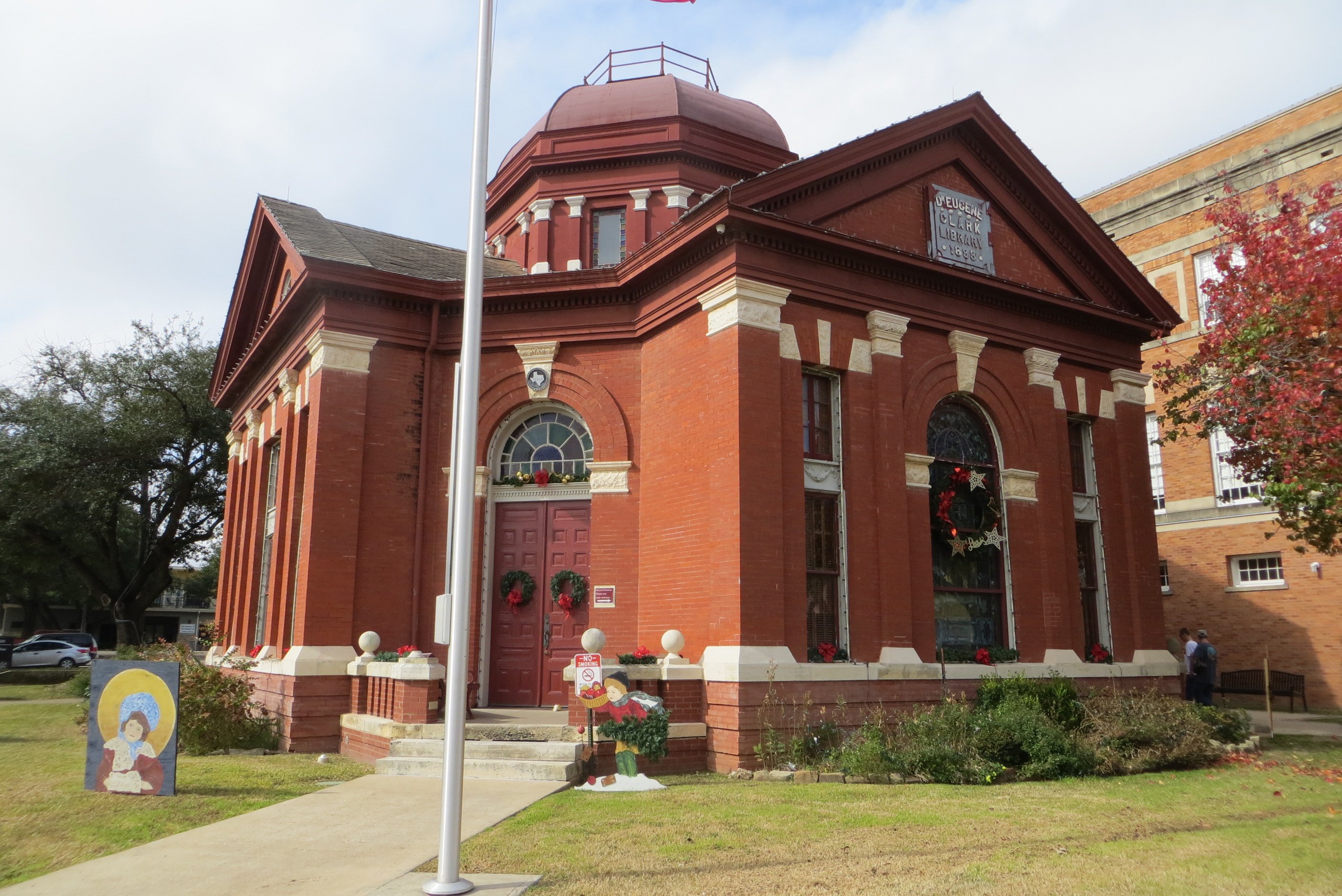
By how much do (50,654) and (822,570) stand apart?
41301 mm

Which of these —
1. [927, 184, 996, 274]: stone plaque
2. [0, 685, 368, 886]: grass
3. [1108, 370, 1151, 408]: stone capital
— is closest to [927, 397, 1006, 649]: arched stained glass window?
[927, 184, 996, 274]: stone plaque

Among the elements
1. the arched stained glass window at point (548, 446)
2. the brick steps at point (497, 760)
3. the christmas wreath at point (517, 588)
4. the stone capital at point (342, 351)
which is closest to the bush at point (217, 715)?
the brick steps at point (497, 760)

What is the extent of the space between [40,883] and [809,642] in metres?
8.93

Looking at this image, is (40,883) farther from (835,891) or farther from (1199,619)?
(1199,619)

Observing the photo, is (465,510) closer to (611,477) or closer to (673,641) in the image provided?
(673,641)

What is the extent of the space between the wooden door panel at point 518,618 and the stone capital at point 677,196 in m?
6.82

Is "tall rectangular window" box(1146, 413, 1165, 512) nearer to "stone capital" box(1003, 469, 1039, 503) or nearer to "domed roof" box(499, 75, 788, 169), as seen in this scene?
"stone capital" box(1003, 469, 1039, 503)

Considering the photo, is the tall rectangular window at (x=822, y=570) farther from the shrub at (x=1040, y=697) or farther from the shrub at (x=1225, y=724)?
the shrub at (x=1225, y=724)

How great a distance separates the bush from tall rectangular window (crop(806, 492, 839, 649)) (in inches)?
306

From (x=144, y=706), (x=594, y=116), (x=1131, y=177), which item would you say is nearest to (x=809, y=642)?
(x=144, y=706)

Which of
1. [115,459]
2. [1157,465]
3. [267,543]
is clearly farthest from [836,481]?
[115,459]

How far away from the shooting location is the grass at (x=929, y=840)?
6602 millimetres

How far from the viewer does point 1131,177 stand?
1104 inches

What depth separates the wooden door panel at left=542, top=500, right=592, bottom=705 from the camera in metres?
14.9
